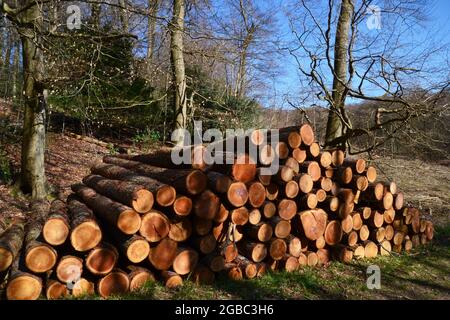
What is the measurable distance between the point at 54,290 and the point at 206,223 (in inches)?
66.3

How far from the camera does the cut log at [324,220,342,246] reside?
5684mm

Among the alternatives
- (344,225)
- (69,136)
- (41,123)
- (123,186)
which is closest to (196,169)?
(123,186)

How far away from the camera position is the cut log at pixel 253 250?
5.03m

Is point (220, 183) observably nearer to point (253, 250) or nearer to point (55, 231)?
point (253, 250)

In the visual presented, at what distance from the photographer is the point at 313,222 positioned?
5.45m

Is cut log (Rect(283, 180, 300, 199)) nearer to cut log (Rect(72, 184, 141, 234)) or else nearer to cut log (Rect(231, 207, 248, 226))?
cut log (Rect(231, 207, 248, 226))

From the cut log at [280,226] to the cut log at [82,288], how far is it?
223 cm

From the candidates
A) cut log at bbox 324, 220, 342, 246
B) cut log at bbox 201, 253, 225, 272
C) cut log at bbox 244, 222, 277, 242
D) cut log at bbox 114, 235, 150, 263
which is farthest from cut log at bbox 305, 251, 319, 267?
cut log at bbox 114, 235, 150, 263

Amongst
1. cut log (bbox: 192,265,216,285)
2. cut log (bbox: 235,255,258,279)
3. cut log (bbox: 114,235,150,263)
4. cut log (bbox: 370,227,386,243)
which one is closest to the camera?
cut log (bbox: 114,235,150,263)

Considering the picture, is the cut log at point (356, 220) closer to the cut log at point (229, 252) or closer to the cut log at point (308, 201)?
the cut log at point (308, 201)

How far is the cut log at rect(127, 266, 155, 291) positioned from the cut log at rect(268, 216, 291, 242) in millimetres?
1629

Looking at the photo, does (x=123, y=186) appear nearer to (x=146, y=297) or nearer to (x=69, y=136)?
(x=146, y=297)

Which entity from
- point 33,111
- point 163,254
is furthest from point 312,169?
point 33,111

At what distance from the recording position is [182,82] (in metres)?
11.9
